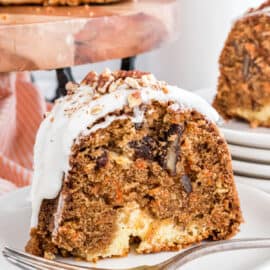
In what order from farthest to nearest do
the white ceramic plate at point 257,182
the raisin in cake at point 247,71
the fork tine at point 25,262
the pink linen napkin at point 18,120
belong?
the pink linen napkin at point 18,120 < the raisin in cake at point 247,71 < the white ceramic plate at point 257,182 < the fork tine at point 25,262

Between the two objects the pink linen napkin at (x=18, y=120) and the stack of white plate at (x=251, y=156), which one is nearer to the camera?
the stack of white plate at (x=251, y=156)

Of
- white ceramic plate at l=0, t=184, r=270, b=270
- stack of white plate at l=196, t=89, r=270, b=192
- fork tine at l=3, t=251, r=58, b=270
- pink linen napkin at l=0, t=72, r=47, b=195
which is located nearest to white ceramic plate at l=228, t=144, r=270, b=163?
stack of white plate at l=196, t=89, r=270, b=192

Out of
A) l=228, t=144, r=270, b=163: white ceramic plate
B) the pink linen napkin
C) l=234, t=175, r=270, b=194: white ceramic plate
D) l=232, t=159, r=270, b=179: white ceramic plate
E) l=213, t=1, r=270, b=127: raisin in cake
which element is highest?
l=213, t=1, r=270, b=127: raisin in cake

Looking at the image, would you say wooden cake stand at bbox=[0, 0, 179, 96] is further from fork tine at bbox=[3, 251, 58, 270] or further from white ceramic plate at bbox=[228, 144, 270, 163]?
fork tine at bbox=[3, 251, 58, 270]

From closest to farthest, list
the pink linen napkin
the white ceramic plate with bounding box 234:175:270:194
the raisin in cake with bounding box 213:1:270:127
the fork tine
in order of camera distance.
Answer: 1. the fork tine
2. the white ceramic plate with bounding box 234:175:270:194
3. the raisin in cake with bounding box 213:1:270:127
4. the pink linen napkin

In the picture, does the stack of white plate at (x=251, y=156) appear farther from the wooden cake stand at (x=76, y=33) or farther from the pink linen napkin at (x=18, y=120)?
the pink linen napkin at (x=18, y=120)

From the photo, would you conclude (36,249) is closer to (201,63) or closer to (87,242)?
(87,242)

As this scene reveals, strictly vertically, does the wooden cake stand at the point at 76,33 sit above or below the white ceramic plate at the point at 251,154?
above

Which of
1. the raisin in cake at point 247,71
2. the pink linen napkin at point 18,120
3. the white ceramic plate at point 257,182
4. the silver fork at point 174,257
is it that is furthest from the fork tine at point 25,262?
the pink linen napkin at point 18,120
